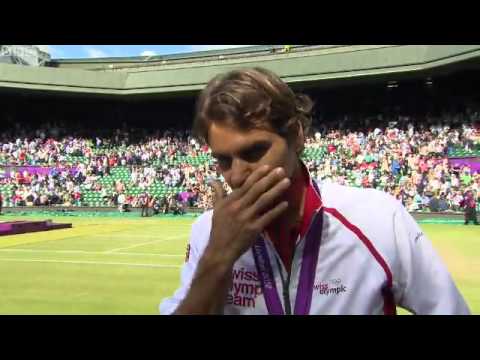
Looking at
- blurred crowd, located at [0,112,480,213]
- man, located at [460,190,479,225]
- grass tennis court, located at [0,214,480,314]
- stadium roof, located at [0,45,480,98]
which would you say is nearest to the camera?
grass tennis court, located at [0,214,480,314]

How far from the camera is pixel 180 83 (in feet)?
146

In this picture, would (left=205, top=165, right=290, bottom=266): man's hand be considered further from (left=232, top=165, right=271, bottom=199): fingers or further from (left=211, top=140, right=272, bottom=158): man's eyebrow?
(left=211, top=140, right=272, bottom=158): man's eyebrow

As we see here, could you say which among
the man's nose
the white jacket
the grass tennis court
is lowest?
the grass tennis court

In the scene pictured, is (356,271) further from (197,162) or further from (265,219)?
(197,162)

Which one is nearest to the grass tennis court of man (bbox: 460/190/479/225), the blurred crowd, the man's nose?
man (bbox: 460/190/479/225)

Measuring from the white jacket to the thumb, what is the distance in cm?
35

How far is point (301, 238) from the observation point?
1970 millimetres

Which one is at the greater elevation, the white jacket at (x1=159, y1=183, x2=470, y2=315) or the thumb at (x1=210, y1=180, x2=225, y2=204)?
the thumb at (x1=210, y1=180, x2=225, y2=204)

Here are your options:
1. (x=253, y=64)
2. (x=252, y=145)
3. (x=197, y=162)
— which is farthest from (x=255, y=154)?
(x=253, y=64)

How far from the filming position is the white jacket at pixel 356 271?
187 cm

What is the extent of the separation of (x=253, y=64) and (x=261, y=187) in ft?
135

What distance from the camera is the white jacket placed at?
1870 mm

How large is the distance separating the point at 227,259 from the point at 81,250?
15455 mm

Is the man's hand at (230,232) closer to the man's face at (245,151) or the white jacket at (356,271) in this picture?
the man's face at (245,151)
